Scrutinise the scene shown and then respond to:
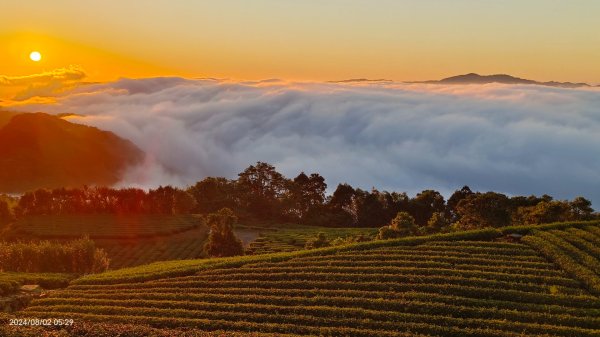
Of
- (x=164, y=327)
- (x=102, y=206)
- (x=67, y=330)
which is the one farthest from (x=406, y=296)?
(x=102, y=206)

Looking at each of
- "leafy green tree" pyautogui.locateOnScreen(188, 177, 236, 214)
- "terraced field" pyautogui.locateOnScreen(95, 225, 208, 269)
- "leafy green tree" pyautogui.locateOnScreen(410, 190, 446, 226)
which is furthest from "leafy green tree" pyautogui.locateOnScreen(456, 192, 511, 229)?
"leafy green tree" pyautogui.locateOnScreen(188, 177, 236, 214)

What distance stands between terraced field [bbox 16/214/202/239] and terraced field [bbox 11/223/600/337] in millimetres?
56173

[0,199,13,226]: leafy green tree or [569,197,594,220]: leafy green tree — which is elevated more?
[569,197,594,220]: leafy green tree

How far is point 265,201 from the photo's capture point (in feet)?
464

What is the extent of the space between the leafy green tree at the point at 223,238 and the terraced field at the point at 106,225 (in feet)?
99.0

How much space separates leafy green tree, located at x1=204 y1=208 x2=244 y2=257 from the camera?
2778 inches

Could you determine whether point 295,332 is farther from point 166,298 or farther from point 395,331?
point 166,298

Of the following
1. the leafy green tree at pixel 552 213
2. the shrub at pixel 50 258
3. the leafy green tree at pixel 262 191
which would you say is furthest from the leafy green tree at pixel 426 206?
the shrub at pixel 50 258

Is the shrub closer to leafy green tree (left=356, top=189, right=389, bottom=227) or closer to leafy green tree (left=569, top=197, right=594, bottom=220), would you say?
leafy green tree (left=569, top=197, right=594, bottom=220)

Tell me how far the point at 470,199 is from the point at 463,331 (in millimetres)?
55079

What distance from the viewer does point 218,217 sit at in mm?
71062

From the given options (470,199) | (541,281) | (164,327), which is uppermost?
(470,199)

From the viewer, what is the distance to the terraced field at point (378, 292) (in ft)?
91.3

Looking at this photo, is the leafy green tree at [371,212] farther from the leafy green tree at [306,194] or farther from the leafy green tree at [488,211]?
the leafy green tree at [488,211]
